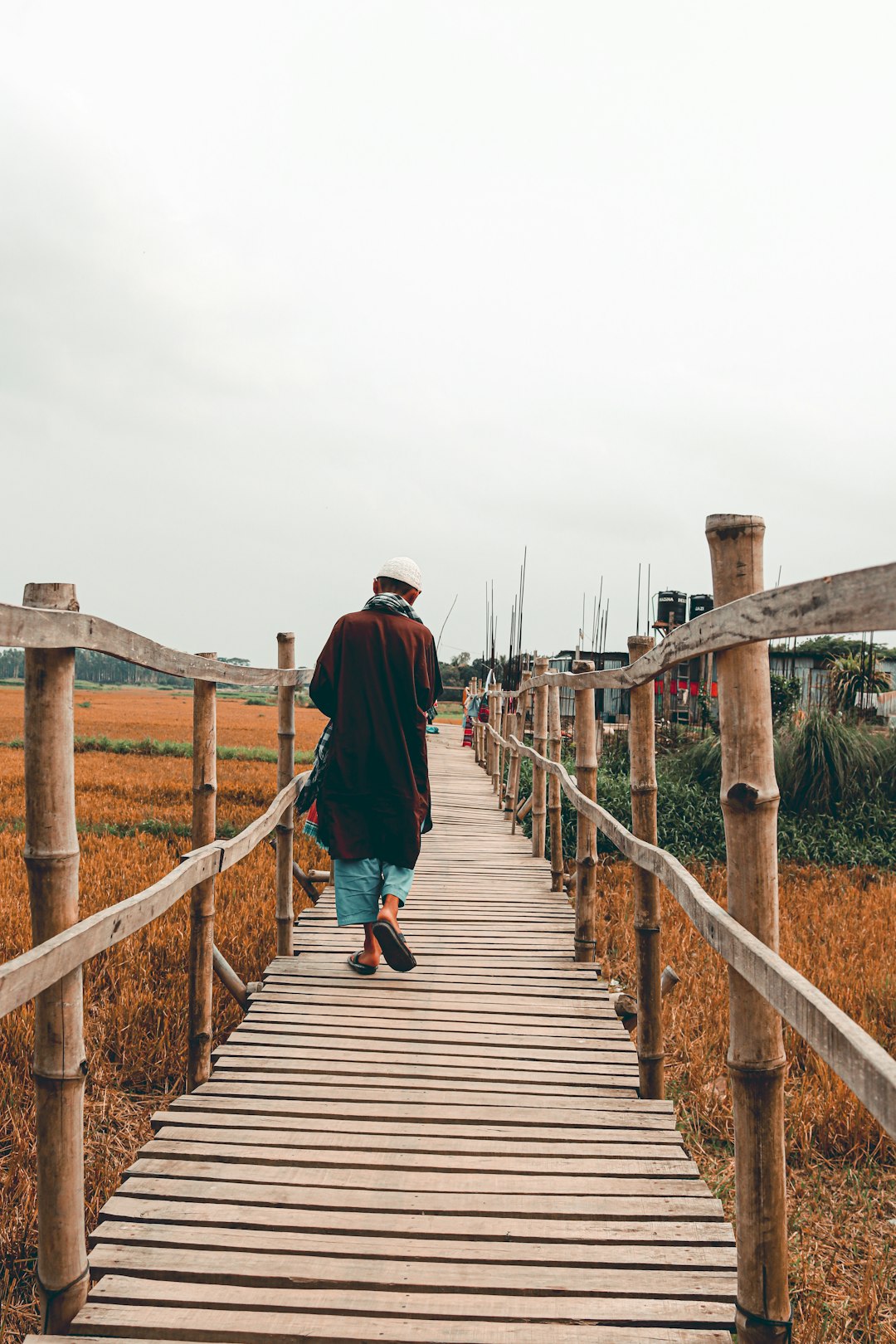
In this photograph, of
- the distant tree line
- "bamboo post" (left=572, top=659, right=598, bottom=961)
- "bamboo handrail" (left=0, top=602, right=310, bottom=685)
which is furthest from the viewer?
the distant tree line

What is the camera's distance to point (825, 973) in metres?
4.85

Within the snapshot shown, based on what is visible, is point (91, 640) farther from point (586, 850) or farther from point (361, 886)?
point (586, 850)

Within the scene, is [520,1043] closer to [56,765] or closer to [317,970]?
[317,970]

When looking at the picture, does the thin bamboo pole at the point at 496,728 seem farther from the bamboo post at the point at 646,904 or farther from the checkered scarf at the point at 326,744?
the bamboo post at the point at 646,904

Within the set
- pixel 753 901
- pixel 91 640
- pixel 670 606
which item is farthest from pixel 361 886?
pixel 670 606

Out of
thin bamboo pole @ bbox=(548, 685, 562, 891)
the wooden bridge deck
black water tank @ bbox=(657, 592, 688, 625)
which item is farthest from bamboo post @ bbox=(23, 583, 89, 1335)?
black water tank @ bbox=(657, 592, 688, 625)

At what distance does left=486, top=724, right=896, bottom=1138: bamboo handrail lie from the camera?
1276 mm

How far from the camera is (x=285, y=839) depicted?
4.39 meters

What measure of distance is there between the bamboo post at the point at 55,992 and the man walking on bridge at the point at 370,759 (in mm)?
2037

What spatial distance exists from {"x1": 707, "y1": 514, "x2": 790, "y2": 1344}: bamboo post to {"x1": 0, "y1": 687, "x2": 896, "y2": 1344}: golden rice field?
0.61m

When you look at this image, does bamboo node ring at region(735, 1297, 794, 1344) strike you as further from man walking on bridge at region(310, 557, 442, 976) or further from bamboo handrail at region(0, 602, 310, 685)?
man walking on bridge at region(310, 557, 442, 976)

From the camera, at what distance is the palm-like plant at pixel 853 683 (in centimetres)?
1220

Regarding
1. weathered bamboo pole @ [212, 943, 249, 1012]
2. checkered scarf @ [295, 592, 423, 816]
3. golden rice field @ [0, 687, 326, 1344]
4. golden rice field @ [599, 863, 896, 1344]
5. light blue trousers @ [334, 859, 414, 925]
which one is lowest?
golden rice field @ [599, 863, 896, 1344]

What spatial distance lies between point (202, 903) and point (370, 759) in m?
1.02
